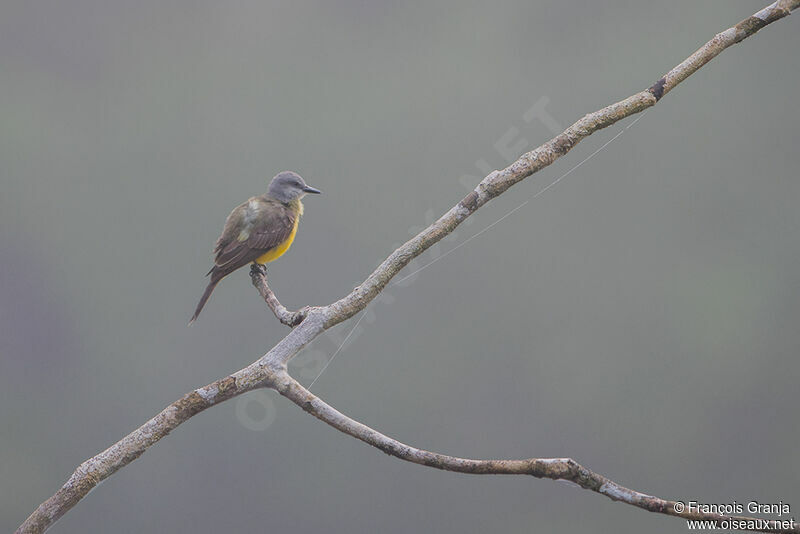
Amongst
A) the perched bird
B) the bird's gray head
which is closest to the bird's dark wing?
the perched bird

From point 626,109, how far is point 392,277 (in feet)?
1.90

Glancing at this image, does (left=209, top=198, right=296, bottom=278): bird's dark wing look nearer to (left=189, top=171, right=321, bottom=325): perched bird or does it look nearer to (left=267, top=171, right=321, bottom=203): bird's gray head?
(left=189, top=171, right=321, bottom=325): perched bird

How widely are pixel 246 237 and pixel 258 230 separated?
0.17ft

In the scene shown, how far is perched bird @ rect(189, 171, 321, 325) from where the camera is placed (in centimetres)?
251

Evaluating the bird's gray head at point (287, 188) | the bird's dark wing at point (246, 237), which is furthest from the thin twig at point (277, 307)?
the bird's gray head at point (287, 188)

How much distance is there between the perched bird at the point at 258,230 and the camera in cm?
251

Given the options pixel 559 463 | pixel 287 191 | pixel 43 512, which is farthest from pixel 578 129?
pixel 287 191

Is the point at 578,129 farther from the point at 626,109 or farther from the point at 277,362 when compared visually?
the point at 277,362

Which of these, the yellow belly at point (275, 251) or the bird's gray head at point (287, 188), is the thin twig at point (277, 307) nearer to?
the yellow belly at point (275, 251)

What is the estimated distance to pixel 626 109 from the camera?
60.7 inches

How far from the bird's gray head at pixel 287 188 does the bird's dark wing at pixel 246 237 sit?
0.40 ft

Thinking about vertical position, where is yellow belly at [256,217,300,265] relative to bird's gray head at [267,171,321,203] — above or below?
below

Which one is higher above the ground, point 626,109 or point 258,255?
point 258,255

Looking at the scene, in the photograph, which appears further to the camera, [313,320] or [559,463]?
[313,320]
